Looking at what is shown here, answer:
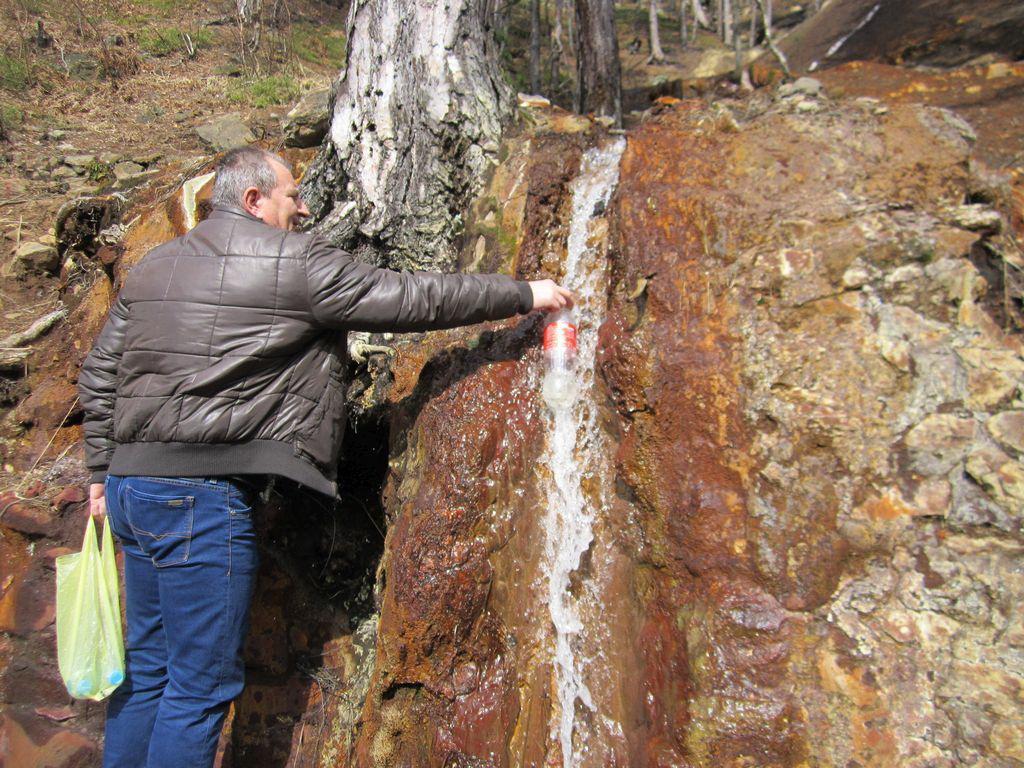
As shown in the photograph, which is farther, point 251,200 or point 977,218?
point 251,200

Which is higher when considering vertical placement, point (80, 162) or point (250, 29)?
point (250, 29)

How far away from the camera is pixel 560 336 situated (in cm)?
262

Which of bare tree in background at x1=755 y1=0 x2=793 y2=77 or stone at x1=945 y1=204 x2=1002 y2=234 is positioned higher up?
bare tree in background at x1=755 y1=0 x2=793 y2=77

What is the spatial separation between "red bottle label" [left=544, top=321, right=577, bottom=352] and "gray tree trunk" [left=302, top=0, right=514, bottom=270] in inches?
47.2

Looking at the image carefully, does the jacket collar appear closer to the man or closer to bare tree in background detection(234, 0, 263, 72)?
the man

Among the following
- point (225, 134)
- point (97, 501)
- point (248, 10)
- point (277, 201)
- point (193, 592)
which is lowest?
point (193, 592)

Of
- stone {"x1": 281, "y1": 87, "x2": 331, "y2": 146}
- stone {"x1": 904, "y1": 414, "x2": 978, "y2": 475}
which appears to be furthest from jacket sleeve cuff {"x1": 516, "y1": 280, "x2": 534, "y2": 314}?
stone {"x1": 281, "y1": 87, "x2": 331, "y2": 146}

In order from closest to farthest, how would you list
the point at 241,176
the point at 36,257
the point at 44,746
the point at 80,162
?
the point at 241,176 → the point at 44,746 → the point at 36,257 → the point at 80,162

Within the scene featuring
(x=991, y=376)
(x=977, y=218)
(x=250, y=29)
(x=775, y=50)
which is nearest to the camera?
(x=991, y=376)

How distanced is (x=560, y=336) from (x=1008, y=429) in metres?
1.59

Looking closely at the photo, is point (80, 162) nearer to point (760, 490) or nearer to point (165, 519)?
point (165, 519)

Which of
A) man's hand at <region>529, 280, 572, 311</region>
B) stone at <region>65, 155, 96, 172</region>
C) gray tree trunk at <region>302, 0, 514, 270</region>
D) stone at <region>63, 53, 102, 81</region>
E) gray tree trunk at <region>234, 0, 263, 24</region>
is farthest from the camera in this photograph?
gray tree trunk at <region>234, 0, 263, 24</region>

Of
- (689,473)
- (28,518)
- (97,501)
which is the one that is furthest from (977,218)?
(28,518)

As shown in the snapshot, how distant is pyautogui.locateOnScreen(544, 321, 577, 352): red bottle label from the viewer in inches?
103
